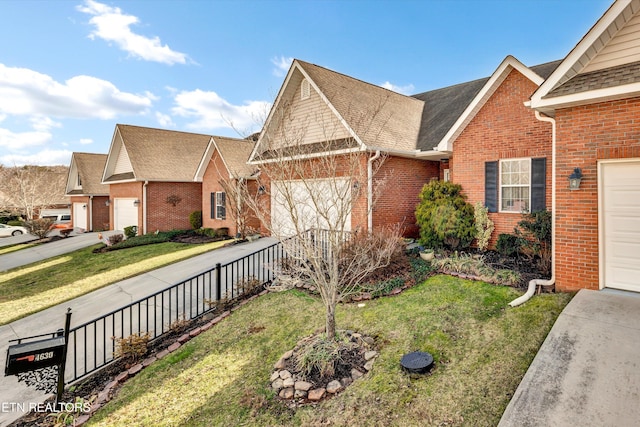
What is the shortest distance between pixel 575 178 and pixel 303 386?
6.25m

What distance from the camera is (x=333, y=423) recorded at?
12.7 feet

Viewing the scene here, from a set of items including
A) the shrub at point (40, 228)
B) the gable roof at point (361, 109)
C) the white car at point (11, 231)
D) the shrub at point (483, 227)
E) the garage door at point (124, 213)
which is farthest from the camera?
the white car at point (11, 231)

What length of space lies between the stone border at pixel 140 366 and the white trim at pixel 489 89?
8355mm

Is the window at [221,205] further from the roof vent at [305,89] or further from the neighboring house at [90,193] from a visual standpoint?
the neighboring house at [90,193]

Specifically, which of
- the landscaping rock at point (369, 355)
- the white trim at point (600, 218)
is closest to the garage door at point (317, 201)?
the landscaping rock at point (369, 355)

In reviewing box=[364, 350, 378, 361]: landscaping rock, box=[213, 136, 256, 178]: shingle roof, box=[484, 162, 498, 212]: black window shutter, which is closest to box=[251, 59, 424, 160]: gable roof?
box=[484, 162, 498, 212]: black window shutter

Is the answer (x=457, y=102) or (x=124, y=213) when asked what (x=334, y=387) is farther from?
(x=124, y=213)

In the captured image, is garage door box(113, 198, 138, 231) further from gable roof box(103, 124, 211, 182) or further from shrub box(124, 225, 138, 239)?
gable roof box(103, 124, 211, 182)

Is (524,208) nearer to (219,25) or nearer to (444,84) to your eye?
(444,84)

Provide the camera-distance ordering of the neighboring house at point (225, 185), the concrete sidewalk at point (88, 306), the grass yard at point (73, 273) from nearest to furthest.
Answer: the concrete sidewalk at point (88, 306) → the grass yard at point (73, 273) → the neighboring house at point (225, 185)

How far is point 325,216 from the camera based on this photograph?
5117 millimetres

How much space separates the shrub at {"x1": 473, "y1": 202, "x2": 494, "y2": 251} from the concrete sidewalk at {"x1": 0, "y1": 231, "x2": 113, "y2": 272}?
21480 mm

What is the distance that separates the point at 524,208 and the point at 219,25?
44.3 ft

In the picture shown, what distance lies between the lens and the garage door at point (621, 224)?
5938mm
